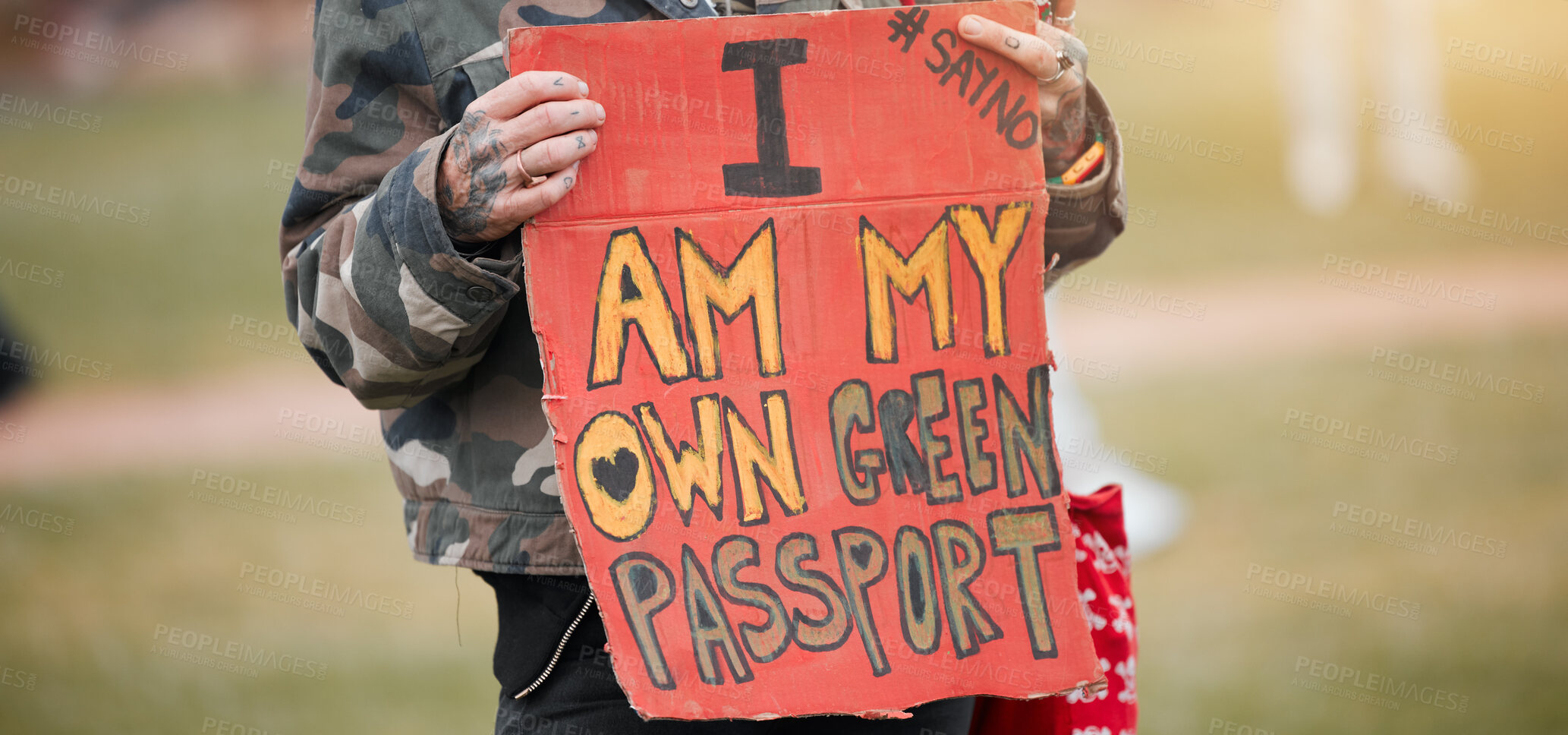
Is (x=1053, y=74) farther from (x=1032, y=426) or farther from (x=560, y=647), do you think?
(x=560, y=647)

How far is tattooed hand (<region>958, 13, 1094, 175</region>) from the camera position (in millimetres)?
939

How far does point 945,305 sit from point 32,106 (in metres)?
9.42

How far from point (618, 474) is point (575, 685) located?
20 cm

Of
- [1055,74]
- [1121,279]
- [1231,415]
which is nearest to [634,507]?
[1055,74]

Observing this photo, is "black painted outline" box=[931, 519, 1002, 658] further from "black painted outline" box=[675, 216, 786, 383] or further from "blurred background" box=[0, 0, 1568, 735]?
"blurred background" box=[0, 0, 1568, 735]

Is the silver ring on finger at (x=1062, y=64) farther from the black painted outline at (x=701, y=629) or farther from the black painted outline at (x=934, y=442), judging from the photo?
the black painted outline at (x=701, y=629)

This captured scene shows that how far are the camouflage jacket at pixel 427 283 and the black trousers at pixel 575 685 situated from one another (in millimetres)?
48

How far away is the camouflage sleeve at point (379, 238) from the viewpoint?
86 centimetres

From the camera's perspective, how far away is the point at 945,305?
97cm

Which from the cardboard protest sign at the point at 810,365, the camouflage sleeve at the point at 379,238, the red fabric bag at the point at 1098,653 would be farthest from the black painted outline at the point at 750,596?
the red fabric bag at the point at 1098,653

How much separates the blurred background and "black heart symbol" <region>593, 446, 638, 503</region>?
0.36 metres

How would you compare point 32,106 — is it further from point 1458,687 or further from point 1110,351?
point 1458,687

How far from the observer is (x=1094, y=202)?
1.06 meters

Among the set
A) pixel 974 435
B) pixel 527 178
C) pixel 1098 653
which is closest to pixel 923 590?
pixel 974 435
